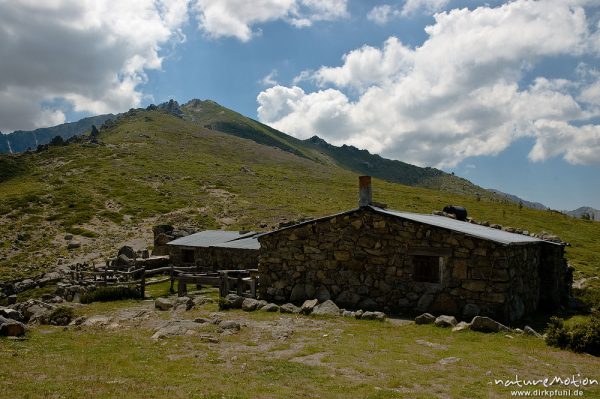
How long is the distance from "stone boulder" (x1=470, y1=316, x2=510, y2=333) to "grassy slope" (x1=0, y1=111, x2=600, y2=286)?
82.1 feet

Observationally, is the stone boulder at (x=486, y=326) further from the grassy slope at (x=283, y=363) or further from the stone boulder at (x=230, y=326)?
the stone boulder at (x=230, y=326)

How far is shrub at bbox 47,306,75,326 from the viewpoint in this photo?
17.8m

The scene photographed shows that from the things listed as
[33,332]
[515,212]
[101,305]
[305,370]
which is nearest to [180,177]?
[515,212]

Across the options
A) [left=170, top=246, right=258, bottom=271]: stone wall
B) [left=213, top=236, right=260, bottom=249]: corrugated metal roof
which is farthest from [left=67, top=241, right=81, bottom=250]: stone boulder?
[left=213, top=236, right=260, bottom=249]: corrugated metal roof

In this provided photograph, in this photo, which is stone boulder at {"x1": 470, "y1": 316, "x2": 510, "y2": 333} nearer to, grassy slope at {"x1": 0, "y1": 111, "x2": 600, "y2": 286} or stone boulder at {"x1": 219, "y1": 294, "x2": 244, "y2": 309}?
stone boulder at {"x1": 219, "y1": 294, "x2": 244, "y2": 309}

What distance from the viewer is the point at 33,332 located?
15562mm

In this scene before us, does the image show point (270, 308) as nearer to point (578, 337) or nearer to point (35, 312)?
point (35, 312)

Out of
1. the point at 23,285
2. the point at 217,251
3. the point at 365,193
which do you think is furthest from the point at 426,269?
the point at 23,285

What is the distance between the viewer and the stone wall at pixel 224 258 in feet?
94.2

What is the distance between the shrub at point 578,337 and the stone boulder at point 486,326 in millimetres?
1442

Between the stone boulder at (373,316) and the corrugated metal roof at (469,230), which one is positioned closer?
the stone boulder at (373,316)

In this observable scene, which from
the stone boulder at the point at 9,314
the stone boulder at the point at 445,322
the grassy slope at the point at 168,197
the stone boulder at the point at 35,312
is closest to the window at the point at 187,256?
the stone boulder at the point at 35,312

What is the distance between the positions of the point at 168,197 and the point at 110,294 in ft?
163

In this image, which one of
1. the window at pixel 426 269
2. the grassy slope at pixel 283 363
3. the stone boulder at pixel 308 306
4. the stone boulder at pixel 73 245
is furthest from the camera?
the stone boulder at pixel 73 245
